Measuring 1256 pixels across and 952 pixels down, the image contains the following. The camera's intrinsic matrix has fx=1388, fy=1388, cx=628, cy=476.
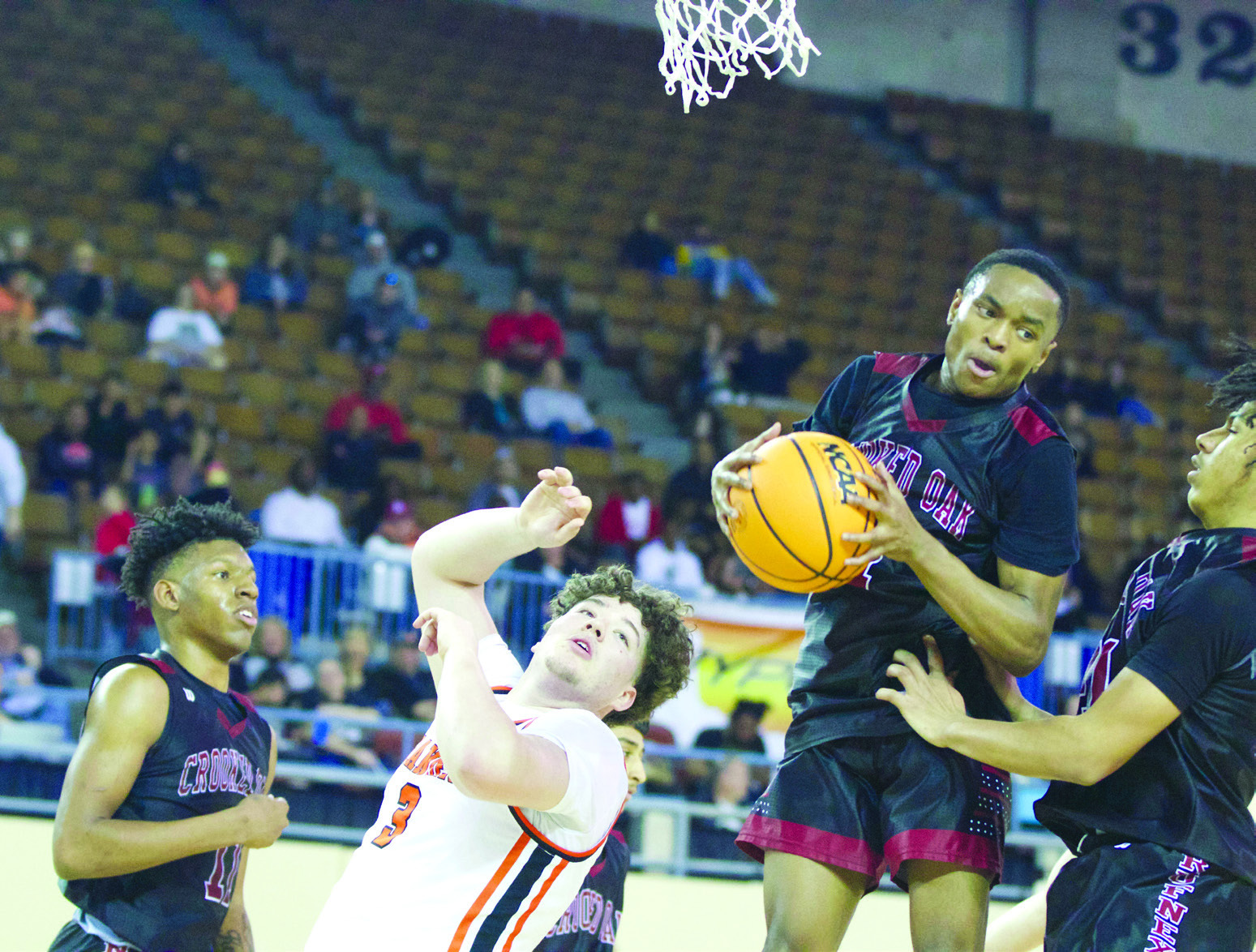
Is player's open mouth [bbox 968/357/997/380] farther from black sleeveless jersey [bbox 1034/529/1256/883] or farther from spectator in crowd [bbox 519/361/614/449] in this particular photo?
spectator in crowd [bbox 519/361/614/449]

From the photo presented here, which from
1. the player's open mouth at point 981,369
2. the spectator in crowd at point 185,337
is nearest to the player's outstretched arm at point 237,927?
the player's open mouth at point 981,369

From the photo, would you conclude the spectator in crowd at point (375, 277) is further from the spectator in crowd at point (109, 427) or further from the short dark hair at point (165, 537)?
the short dark hair at point (165, 537)

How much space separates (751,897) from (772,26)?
143 inches

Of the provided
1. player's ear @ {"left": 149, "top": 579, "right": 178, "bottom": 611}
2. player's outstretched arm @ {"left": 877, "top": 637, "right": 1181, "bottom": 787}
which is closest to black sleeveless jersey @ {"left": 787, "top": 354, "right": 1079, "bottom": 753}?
player's outstretched arm @ {"left": 877, "top": 637, "right": 1181, "bottom": 787}

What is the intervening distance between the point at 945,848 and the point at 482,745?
1.16m

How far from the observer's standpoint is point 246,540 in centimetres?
413

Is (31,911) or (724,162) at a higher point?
(724,162)

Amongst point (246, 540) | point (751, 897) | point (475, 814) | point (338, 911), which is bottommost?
point (751, 897)

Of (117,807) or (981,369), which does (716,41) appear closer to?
(981,369)

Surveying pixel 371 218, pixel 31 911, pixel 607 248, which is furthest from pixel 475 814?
pixel 607 248

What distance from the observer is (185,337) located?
993 cm

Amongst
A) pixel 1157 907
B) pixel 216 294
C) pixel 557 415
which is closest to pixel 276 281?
pixel 216 294

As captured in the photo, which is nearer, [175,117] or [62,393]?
[62,393]

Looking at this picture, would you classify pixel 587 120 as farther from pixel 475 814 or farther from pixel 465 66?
pixel 475 814
